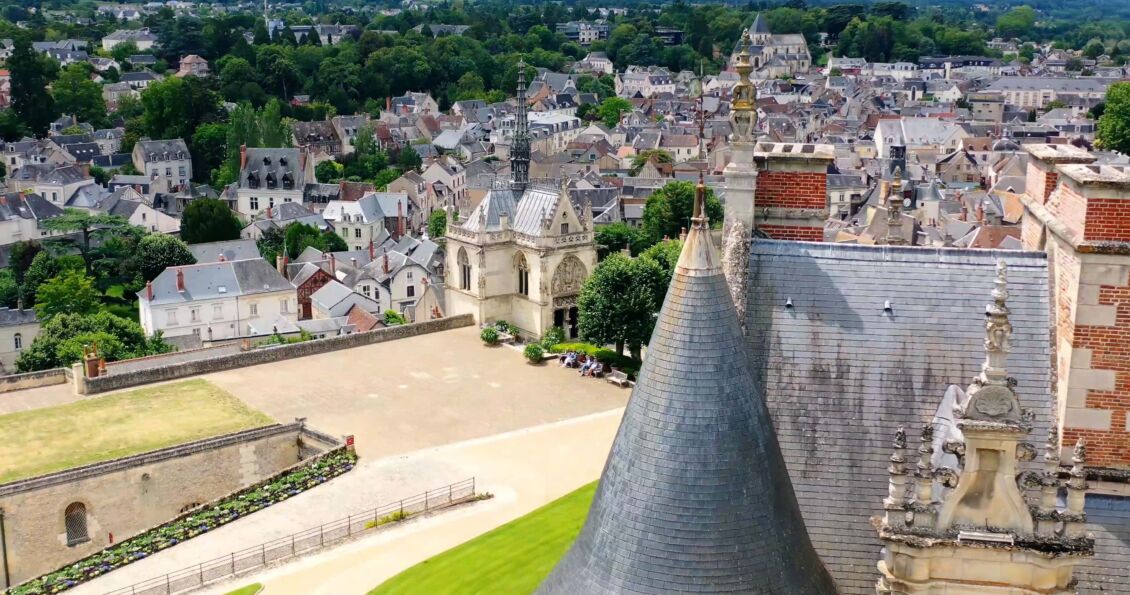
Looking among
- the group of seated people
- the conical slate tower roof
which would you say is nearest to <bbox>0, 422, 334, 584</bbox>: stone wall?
the group of seated people

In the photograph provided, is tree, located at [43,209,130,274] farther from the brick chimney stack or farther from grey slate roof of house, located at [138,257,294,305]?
grey slate roof of house, located at [138,257,294,305]

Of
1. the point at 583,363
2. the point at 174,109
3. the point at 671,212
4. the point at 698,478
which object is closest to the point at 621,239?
the point at 671,212

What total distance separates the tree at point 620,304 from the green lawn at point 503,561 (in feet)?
53.9

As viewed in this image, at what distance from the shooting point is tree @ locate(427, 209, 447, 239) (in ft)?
284

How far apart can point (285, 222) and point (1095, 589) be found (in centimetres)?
8182

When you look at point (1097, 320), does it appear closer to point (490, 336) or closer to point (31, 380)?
point (490, 336)

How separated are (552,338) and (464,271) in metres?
6.36

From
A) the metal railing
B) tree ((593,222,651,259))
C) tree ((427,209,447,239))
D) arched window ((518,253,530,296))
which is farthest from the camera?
tree ((427,209,447,239))

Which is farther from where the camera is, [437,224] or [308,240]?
[437,224]

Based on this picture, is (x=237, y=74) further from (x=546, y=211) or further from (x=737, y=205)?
(x=737, y=205)

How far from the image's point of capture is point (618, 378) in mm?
43188

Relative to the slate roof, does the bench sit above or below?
below

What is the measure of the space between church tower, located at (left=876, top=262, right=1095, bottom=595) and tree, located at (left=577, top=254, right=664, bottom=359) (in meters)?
36.1

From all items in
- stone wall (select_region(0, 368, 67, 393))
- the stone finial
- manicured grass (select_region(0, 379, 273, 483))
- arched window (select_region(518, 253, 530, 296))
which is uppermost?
the stone finial
